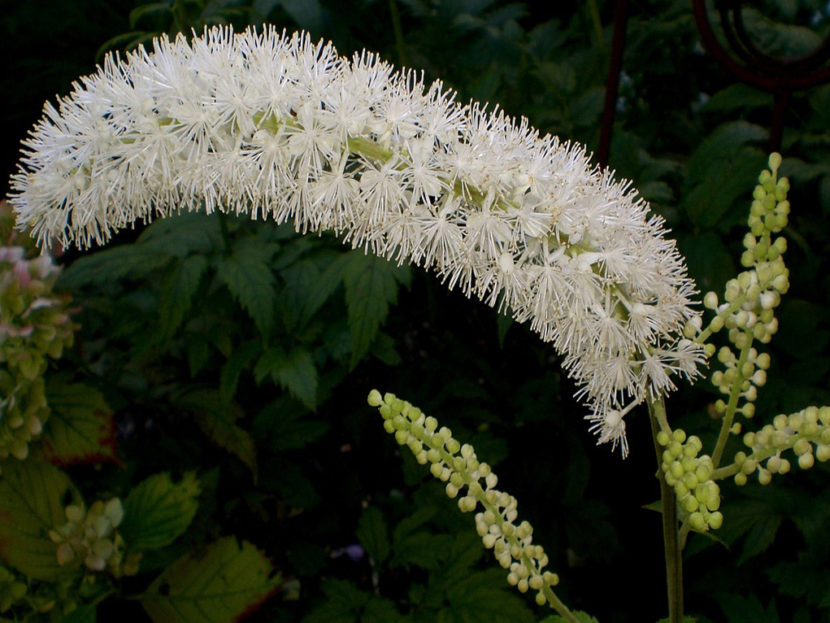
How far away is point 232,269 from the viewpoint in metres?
0.99

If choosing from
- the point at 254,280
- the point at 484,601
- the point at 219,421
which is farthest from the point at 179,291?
the point at 484,601

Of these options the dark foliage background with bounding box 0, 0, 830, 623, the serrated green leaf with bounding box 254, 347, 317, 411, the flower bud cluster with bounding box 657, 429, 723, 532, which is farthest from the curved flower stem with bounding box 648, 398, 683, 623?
the serrated green leaf with bounding box 254, 347, 317, 411

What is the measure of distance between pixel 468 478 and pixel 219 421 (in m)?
0.64

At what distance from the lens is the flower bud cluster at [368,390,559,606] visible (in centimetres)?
49

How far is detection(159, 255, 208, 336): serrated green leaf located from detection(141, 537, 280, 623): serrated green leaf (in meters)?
0.29

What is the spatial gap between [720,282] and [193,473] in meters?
0.70

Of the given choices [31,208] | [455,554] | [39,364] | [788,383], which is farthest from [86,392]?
[788,383]

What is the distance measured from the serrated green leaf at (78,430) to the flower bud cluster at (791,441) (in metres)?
0.73

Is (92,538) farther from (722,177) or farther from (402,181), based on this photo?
(722,177)

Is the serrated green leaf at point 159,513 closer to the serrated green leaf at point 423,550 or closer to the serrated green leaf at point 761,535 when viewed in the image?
the serrated green leaf at point 423,550

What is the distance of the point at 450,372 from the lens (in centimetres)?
119

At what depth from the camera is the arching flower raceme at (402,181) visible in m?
0.57

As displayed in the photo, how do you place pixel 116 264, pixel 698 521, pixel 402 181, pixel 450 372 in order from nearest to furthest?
pixel 698 521
pixel 402 181
pixel 116 264
pixel 450 372

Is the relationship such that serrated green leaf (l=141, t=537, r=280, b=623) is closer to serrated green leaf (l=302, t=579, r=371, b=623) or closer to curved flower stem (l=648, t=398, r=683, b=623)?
serrated green leaf (l=302, t=579, r=371, b=623)
